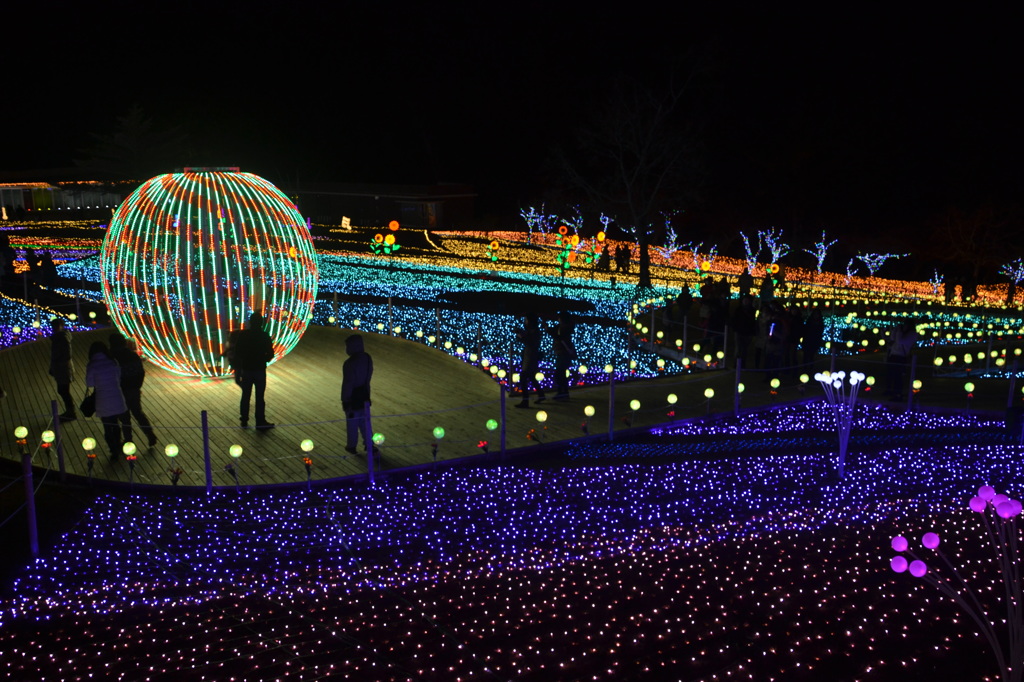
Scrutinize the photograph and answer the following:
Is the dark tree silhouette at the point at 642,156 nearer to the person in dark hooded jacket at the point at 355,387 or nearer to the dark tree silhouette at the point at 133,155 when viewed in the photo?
the person in dark hooded jacket at the point at 355,387

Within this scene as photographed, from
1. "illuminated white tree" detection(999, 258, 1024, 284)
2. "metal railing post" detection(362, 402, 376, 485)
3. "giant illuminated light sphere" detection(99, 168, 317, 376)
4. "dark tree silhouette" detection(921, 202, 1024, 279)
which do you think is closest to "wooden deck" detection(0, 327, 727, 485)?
"metal railing post" detection(362, 402, 376, 485)

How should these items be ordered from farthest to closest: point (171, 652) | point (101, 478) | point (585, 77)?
point (585, 77) → point (101, 478) → point (171, 652)

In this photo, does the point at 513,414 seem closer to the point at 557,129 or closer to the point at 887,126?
the point at 887,126

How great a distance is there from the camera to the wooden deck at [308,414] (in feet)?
28.8

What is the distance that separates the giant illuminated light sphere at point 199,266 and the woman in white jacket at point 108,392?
6.32 feet

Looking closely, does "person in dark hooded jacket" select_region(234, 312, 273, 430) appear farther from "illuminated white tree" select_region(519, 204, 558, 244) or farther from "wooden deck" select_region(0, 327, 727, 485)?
"illuminated white tree" select_region(519, 204, 558, 244)

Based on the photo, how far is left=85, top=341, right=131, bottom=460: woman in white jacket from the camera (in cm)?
873

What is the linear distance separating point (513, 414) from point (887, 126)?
29.1 metres

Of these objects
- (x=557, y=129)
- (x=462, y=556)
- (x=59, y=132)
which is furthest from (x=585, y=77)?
(x=462, y=556)

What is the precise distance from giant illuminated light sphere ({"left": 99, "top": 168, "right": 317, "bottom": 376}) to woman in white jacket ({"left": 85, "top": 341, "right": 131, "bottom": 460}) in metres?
1.93

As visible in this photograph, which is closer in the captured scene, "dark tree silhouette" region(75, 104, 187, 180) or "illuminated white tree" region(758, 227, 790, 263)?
"illuminated white tree" region(758, 227, 790, 263)

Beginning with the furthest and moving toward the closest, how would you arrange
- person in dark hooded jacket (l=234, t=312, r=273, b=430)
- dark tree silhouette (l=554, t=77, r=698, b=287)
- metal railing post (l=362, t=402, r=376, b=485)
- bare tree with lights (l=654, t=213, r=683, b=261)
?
bare tree with lights (l=654, t=213, r=683, b=261) < dark tree silhouette (l=554, t=77, r=698, b=287) < person in dark hooded jacket (l=234, t=312, r=273, b=430) < metal railing post (l=362, t=402, r=376, b=485)

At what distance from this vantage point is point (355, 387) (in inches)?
356

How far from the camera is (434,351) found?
47.6 ft
